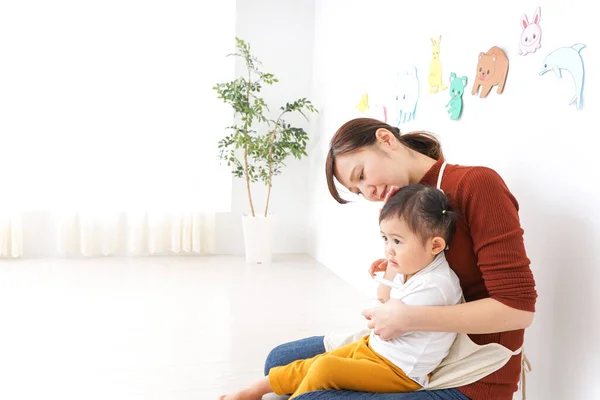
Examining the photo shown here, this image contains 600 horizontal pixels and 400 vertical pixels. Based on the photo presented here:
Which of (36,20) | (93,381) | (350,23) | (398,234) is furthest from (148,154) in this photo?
(398,234)

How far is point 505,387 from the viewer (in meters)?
1.48

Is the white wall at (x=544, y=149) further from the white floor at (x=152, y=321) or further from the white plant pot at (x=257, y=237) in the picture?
the white plant pot at (x=257, y=237)

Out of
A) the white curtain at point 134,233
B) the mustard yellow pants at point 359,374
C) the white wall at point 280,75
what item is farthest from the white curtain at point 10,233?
the mustard yellow pants at point 359,374

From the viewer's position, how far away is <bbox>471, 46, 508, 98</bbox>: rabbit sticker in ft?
6.63

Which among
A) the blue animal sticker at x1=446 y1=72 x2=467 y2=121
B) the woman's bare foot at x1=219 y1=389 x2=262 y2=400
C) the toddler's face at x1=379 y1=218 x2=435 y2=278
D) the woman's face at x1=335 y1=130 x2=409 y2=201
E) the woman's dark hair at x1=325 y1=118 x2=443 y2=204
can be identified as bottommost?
the woman's bare foot at x1=219 y1=389 x2=262 y2=400

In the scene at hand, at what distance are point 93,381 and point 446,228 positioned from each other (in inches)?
52.8

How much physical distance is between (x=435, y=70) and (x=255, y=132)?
1.94m

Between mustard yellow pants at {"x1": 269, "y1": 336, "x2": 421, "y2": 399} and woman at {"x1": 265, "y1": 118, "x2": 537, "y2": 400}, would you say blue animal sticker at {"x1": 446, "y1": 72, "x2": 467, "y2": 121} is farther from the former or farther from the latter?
mustard yellow pants at {"x1": 269, "y1": 336, "x2": 421, "y2": 399}

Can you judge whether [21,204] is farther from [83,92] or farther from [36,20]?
[36,20]

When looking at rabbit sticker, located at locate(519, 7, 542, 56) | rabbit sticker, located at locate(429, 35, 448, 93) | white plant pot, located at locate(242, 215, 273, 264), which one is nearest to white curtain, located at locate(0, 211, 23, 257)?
white plant pot, located at locate(242, 215, 273, 264)

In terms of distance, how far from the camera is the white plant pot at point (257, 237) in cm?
420

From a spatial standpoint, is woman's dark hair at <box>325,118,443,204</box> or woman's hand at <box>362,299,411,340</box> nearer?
woman's hand at <box>362,299,411,340</box>

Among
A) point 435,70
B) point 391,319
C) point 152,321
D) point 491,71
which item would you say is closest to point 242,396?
point 391,319

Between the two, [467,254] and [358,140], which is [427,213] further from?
[358,140]
